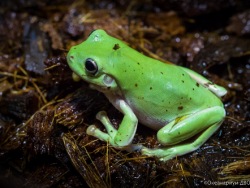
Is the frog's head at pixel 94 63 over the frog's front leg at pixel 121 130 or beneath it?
over

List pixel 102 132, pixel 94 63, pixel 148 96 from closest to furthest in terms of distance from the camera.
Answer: pixel 94 63 < pixel 148 96 < pixel 102 132

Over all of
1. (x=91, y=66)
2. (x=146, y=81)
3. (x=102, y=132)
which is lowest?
(x=102, y=132)

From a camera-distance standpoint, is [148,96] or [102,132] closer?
[148,96]

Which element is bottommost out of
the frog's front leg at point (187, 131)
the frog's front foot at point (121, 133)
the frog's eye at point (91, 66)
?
the frog's front leg at point (187, 131)

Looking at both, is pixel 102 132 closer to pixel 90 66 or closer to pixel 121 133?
A: pixel 121 133

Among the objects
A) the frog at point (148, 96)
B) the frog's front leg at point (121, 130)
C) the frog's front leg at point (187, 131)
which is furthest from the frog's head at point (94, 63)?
the frog's front leg at point (187, 131)

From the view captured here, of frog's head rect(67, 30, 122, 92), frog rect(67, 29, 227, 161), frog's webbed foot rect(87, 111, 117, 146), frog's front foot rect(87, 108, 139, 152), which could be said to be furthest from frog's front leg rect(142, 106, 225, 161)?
frog's head rect(67, 30, 122, 92)

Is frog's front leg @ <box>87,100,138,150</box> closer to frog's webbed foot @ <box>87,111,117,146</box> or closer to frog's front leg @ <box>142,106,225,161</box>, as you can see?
frog's webbed foot @ <box>87,111,117,146</box>

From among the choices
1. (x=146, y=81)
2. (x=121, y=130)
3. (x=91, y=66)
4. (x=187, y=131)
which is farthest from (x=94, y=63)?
(x=187, y=131)

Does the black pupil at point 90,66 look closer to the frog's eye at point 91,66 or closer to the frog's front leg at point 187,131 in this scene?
the frog's eye at point 91,66
